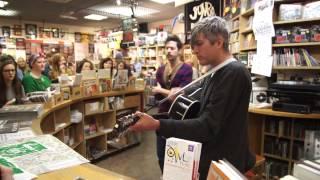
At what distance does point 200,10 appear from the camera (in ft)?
13.5

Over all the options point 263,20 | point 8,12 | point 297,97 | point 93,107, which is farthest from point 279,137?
point 8,12

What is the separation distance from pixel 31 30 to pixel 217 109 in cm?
1044

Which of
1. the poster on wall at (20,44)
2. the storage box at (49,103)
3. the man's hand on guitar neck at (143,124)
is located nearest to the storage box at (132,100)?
the storage box at (49,103)

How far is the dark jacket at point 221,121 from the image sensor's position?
47.9 inches

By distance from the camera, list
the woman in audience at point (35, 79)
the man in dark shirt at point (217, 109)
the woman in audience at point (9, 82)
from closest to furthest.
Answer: the man in dark shirt at point (217, 109) → the woman in audience at point (9, 82) → the woman in audience at point (35, 79)

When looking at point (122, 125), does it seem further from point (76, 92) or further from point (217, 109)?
point (76, 92)

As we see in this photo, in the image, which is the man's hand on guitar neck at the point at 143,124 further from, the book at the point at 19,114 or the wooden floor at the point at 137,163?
the wooden floor at the point at 137,163

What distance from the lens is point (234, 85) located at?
1.22 meters

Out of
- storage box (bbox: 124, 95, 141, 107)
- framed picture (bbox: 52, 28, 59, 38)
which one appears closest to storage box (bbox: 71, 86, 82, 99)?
storage box (bbox: 124, 95, 141, 107)

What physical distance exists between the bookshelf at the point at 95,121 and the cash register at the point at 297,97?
211cm

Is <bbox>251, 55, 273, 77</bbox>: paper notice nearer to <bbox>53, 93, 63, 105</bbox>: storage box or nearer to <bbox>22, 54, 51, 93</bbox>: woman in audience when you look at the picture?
<bbox>53, 93, 63, 105</bbox>: storage box

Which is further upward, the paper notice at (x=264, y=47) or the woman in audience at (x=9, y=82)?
the paper notice at (x=264, y=47)

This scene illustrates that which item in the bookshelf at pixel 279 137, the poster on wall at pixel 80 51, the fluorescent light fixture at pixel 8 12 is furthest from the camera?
the poster on wall at pixel 80 51

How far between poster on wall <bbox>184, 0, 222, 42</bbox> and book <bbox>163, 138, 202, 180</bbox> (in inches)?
131
